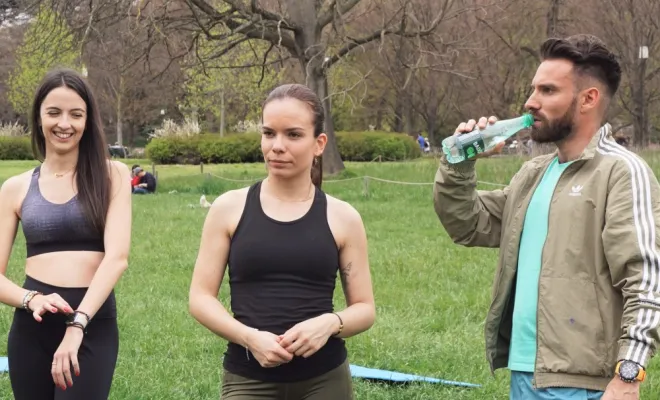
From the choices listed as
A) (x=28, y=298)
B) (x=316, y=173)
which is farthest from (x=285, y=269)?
(x=28, y=298)

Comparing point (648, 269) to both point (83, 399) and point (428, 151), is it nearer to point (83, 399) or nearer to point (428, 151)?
point (83, 399)

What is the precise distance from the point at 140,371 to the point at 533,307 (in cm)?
391

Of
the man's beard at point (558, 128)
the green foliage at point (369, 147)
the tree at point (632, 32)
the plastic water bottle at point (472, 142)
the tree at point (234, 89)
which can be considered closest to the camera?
the man's beard at point (558, 128)

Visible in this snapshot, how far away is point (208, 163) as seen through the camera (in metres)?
35.9

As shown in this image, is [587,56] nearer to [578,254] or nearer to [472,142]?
[472,142]

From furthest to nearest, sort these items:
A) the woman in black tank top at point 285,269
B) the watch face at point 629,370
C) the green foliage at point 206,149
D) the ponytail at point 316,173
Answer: the green foliage at point 206,149, the ponytail at point 316,173, the woman in black tank top at point 285,269, the watch face at point 629,370

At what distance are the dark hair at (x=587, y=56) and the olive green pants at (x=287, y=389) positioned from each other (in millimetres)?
1379

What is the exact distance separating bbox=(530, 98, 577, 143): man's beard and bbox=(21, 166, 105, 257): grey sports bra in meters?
1.80

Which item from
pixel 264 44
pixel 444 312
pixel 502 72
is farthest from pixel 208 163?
pixel 444 312

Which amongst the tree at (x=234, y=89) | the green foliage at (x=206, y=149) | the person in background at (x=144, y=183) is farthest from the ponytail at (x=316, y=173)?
the tree at (x=234, y=89)

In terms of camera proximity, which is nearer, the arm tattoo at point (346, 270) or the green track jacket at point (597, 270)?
the green track jacket at point (597, 270)

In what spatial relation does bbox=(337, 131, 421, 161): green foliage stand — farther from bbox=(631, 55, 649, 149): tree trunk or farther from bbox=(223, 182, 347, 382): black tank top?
bbox=(223, 182, 347, 382): black tank top

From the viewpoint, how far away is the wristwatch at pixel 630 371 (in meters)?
2.67

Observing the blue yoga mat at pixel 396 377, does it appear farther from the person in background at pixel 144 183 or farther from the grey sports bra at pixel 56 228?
the person in background at pixel 144 183
